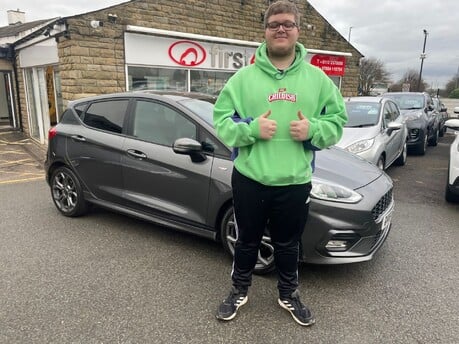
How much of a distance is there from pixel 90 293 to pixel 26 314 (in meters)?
0.45

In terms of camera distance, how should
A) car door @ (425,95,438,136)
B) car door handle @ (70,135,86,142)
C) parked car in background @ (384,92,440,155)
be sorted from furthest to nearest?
car door @ (425,95,438,136) < parked car in background @ (384,92,440,155) < car door handle @ (70,135,86,142)

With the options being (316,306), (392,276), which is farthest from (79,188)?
(392,276)

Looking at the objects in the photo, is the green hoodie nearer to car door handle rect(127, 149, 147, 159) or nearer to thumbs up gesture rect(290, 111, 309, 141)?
thumbs up gesture rect(290, 111, 309, 141)

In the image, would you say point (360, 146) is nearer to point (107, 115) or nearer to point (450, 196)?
point (450, 196)

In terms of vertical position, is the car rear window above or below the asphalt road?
above

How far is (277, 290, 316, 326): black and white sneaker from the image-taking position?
2553 millimetres

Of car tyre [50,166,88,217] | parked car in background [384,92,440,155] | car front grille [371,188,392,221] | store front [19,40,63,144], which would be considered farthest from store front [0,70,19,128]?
car front grille [371,188,392,221]

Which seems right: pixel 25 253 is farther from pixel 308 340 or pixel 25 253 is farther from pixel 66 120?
pixel 308 340

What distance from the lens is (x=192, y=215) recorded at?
3.42 meters

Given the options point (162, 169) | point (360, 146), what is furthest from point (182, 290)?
point (360, 146)

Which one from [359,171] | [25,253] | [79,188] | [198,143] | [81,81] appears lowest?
[25,253]

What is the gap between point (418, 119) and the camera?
359 inches

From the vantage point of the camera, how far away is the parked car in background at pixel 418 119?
907 cm

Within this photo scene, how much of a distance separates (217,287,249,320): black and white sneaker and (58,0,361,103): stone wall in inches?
253
